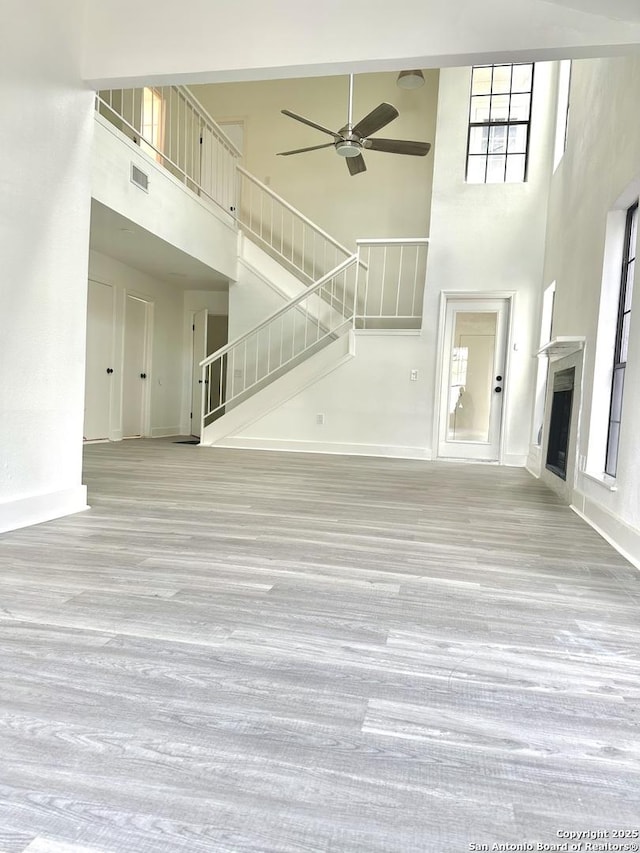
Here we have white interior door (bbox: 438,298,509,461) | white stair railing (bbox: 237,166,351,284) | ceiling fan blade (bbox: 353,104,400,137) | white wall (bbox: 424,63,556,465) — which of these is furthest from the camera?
white stair railing (bbox: 237,166,351,284)

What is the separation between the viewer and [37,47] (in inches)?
105

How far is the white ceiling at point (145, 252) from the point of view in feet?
17.4

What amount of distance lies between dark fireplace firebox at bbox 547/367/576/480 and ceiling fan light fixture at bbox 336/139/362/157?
3272 millimetres

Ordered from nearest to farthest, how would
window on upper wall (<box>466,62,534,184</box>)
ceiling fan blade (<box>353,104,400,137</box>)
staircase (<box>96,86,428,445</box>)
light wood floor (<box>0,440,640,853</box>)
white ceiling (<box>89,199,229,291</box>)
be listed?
light wood floor (<box>0,440,640,853</box>)
ceiling fan blade (<box>353,104,400,137</box>)
white ceiling (<box>89,199,229,291</box>)
window on upper wall (<box>466,62,534,184</box>)
staircase (<box>96,86,428,445</box>)

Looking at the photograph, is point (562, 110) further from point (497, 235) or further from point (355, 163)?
point (355, 163)

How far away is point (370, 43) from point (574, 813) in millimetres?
3092

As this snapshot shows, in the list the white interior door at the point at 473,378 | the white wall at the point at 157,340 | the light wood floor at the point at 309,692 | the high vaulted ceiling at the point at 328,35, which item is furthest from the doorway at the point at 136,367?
the light wood floor at the point at 309,692

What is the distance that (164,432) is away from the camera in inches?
342

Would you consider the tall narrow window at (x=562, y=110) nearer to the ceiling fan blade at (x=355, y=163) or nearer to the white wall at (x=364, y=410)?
the ceiling fan blade at (x=355, y=163)

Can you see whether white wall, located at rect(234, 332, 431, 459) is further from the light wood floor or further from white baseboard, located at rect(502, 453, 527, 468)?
the light wood floor

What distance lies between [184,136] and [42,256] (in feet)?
16.5

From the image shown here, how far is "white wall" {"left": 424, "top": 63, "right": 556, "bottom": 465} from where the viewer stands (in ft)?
21.3

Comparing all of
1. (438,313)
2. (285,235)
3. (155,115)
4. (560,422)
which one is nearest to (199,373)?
(285,235)

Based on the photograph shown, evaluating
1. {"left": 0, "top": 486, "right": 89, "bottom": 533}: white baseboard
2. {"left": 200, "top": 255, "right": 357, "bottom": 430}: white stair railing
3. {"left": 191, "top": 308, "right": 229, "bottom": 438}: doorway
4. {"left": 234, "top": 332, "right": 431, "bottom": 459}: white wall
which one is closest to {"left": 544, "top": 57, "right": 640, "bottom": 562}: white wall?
{"left": 234, "top": 332, "right": 431, "bottom": 459}: white wall
